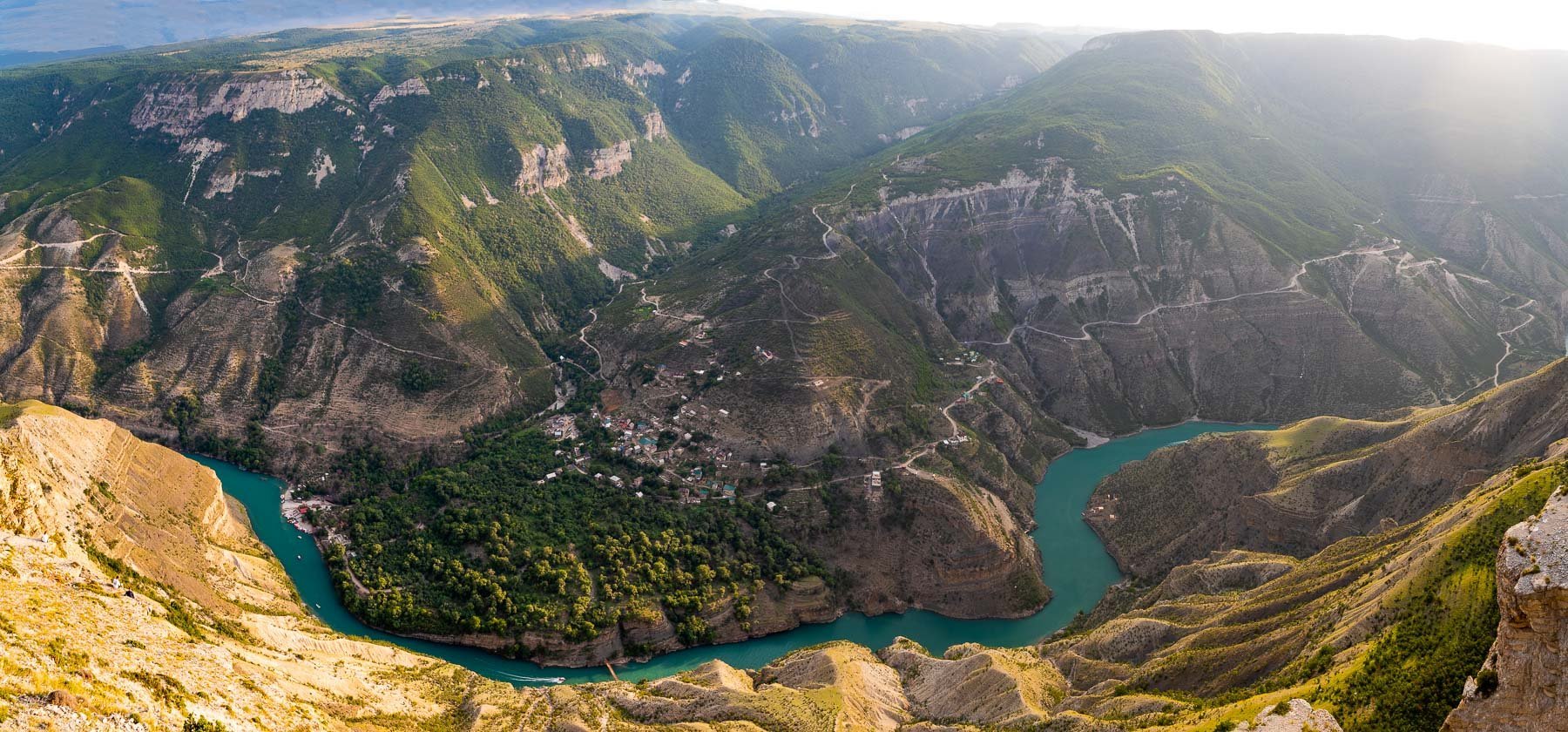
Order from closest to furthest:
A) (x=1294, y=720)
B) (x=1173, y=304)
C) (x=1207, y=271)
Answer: (x=1294, y=720), (x=1173, y=304), (x=1207, y=271)

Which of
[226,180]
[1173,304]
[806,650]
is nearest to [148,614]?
[806,650]

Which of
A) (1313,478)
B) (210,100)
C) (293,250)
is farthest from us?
(210,100)

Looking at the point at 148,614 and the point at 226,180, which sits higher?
the point at 226,180

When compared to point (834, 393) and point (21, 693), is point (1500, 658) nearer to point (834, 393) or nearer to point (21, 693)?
point (21, 693)

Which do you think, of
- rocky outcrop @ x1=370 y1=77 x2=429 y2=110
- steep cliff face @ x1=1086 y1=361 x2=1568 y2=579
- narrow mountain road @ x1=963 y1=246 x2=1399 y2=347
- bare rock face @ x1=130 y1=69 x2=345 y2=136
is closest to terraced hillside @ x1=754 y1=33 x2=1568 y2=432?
narrow mountain road @ x1=963 y1=246 x2=1399 y2=347

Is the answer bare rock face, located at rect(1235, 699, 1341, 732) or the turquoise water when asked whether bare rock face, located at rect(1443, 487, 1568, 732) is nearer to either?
bare rock face, located at rect(1235, 699, 1341, 732)

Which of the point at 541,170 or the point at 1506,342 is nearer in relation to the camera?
the point at 1506,342

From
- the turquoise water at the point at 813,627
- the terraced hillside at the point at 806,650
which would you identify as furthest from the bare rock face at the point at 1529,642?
the turquoise water at the point at 813,627

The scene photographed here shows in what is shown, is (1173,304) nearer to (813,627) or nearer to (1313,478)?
(1313,478)
